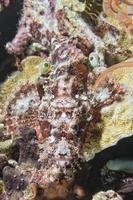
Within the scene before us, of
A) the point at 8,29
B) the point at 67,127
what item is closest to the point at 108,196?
the point at 67,127

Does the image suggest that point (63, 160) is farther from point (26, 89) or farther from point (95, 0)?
point (95, 0)

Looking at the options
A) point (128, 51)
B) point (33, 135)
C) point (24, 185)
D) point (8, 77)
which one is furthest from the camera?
point (8, 77)

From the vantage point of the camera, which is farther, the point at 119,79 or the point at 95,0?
the point at 95,0

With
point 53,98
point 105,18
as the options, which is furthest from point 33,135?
point 105,18

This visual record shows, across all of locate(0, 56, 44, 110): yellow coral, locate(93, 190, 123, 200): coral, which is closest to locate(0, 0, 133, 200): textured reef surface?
locate(93, 190, 123, 200): coral

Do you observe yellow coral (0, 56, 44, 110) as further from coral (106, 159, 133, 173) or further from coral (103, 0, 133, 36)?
coral (106, 159, 133, 173)

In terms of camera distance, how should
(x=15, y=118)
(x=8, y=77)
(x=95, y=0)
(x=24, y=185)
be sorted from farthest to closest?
(x=8, y=77) < (x=95, y=0) < (x=15, y=118) < (x=24, y=185)

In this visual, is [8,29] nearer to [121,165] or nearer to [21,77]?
[21,77]

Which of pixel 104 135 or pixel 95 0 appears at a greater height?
pixel 95 0
